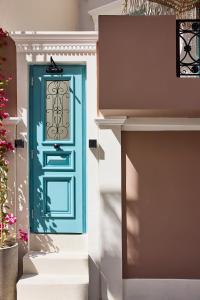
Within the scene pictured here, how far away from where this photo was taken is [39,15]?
7730mm

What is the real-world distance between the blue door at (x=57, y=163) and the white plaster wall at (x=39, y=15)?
162cm

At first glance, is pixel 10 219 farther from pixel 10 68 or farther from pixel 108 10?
pixel 108 10

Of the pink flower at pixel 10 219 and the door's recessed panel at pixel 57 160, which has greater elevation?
the door's recessed panel at pixel 57 160

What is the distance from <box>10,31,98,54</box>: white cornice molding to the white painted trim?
1246 mm

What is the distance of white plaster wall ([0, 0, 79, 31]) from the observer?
22.7 ft

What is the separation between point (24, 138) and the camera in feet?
19.2

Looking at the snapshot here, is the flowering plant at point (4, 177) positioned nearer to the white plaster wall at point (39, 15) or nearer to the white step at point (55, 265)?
the white step at point (55, 265)

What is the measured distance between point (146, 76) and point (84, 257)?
276cm

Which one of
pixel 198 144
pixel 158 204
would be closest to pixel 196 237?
pixel 158 204

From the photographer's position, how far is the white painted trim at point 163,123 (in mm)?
5691

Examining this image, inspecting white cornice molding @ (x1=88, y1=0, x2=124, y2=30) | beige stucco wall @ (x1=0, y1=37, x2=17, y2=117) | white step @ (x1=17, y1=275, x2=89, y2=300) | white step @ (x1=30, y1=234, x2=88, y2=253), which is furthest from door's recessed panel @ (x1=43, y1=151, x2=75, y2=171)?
white cornice molding @ (x1=88, y1=0, x2=124, y2=30)

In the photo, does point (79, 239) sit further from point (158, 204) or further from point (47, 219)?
point (158, 204)

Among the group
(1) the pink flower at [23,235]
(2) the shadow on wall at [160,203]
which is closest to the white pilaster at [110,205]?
(2) the shadow on wall at [160,203]

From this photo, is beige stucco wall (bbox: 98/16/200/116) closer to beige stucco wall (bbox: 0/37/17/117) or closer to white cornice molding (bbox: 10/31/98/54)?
white cornice molding (bbox: 10/31/98/54)
